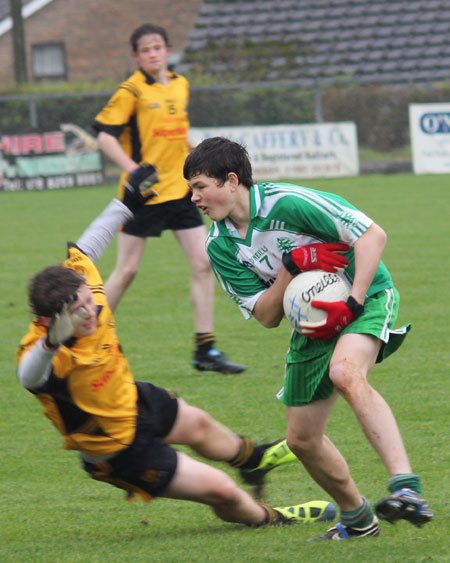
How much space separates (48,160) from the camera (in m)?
21.8

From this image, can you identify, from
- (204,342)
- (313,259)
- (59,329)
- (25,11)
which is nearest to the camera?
(59,329)

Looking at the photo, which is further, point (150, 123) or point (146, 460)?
point (150, 123)

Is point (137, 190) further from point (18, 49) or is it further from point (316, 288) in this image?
point (18, 49)

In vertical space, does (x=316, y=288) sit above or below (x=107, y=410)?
above

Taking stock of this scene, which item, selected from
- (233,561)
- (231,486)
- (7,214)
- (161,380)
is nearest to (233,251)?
(231,486)

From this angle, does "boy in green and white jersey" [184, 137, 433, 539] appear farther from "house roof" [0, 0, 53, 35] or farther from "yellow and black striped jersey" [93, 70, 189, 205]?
"house roof" [0, 0, 53, 35]

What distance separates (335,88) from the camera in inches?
979

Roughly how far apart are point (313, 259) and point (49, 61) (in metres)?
36.4

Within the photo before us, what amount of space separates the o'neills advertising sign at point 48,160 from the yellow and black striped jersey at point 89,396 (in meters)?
18.0

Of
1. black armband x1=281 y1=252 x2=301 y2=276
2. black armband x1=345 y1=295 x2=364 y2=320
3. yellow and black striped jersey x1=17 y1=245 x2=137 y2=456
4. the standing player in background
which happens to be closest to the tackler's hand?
yellow and black striped jersey x1=17 y1=245 x2=137 y2=456

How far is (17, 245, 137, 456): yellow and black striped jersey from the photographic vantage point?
4.06 meters

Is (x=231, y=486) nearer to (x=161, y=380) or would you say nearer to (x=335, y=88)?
(x=161, y=380)

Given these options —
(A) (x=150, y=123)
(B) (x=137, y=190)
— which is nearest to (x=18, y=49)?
(A) (x=150, y=123)

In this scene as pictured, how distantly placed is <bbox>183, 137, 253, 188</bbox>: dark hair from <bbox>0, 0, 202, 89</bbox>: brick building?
113 feet
